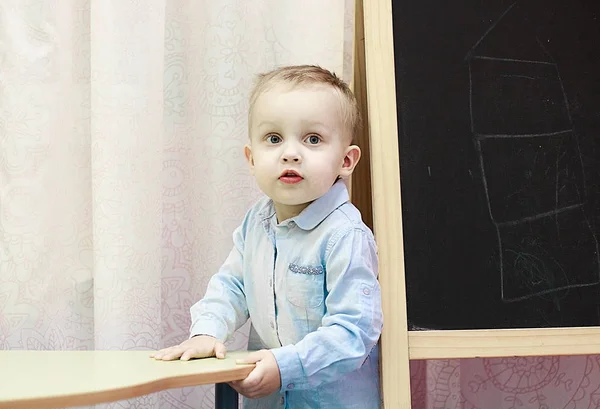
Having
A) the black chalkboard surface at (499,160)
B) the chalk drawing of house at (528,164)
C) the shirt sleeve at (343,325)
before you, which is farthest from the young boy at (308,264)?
the chalk drawing of house at (528,164)

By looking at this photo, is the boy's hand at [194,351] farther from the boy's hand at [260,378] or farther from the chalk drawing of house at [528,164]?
the chalk drawing of house at [528,164]

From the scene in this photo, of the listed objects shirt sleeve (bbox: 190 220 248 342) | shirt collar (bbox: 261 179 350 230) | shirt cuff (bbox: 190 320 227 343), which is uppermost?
shirt collar (bbox: 261 179 350 230)

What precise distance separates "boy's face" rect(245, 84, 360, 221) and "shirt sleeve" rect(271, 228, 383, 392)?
11 centimetres

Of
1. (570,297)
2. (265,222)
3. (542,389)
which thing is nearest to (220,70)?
(265,222)

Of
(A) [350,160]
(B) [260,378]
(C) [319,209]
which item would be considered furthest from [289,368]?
(A) [350,160]

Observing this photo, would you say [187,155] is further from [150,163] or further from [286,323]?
[286,323]

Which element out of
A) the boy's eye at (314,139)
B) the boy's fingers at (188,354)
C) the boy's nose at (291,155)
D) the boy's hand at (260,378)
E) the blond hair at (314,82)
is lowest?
the boy's hand at (260,378)

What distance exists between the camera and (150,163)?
152 cm

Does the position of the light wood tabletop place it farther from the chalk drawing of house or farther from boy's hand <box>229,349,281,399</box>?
the chalk drawing of house

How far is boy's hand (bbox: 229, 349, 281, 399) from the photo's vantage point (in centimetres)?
105

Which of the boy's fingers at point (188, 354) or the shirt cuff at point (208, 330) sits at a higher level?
the shirt cuff at point (208, 330)

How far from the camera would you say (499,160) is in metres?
1.27

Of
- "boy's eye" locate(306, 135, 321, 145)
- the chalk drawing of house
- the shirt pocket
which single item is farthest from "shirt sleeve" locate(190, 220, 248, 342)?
the chalk drawing of house

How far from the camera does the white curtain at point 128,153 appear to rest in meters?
1.49
